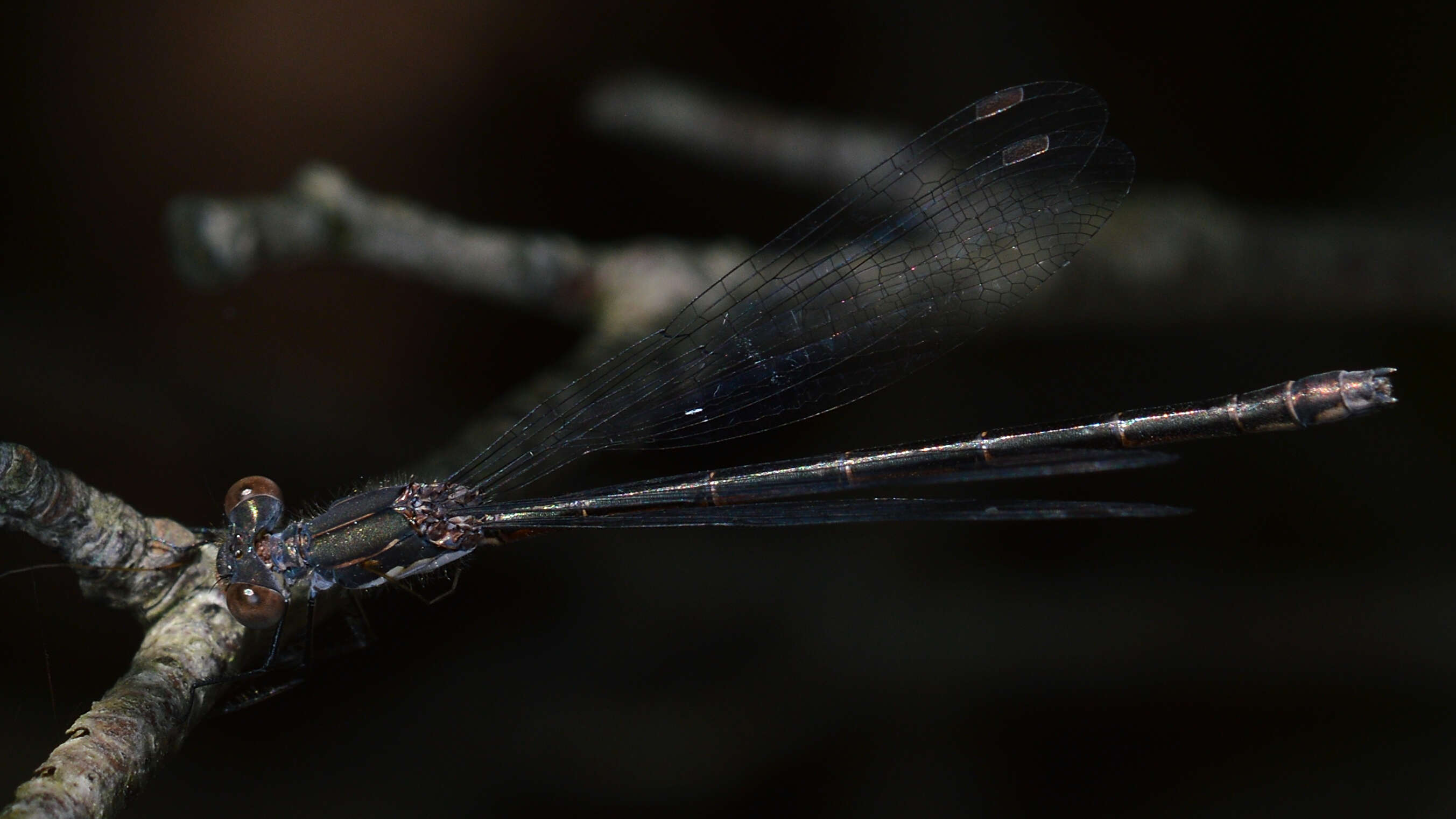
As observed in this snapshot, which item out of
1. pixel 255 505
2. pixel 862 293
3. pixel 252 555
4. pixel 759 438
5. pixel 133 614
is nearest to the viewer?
pixel 133 614

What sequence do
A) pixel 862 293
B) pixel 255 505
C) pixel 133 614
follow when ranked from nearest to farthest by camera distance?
pixel 133 614
pixel 255 505
pixel 862 293

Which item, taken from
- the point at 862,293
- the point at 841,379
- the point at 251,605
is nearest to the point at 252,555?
the point at 251,605

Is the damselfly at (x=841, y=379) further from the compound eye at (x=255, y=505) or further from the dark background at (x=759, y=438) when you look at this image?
the dark background at (x=759, y=438)

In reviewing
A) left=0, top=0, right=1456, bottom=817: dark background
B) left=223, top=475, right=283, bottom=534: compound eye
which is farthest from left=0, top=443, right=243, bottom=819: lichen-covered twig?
left=0, top=0, right=1456, bottom=817: dark background

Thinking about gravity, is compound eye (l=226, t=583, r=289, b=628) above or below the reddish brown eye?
below

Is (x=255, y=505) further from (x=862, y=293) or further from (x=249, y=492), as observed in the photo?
(x=862, y=293)

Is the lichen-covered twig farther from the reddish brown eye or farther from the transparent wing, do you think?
the transparent wing

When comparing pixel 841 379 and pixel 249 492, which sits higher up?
pixel 249 492
